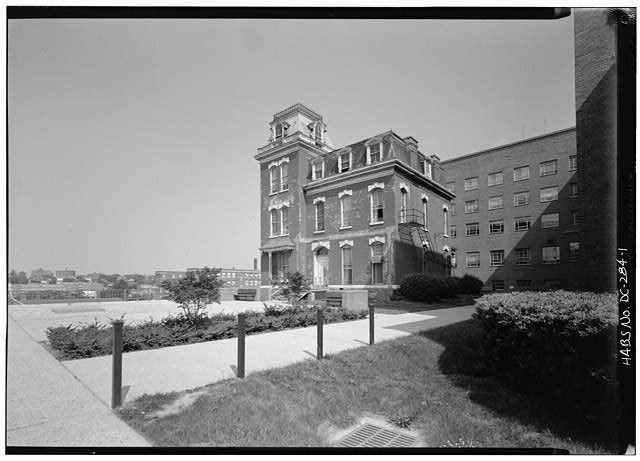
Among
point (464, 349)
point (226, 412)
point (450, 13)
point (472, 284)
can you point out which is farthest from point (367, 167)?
point (226, 412)

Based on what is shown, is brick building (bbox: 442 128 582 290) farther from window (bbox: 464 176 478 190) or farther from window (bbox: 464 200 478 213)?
window (bbox: 464 200 478 213)

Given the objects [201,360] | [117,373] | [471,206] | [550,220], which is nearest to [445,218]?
[471,206]

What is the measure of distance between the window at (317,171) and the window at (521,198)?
875 inches

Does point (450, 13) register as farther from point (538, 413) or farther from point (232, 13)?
point (538, 413)

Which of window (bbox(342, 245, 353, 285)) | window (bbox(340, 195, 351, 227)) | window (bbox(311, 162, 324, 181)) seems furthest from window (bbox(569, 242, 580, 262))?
window (bbox(311, 162, 324, 181))

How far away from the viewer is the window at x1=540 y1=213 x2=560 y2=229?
34.0 meters

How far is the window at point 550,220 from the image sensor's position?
1339 inches

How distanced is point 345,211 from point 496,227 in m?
21.2

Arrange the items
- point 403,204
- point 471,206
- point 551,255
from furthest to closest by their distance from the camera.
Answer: point 471,206 → point 551,255 → point 403,204

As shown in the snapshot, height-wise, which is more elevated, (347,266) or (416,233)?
(416,233)

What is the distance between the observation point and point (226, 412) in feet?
13.6

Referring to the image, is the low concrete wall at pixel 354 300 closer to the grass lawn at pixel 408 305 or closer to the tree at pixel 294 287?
the grass lawn at pixel 408 305

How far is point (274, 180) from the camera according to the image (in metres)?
27.8

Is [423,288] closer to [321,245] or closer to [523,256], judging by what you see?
[321,245]
